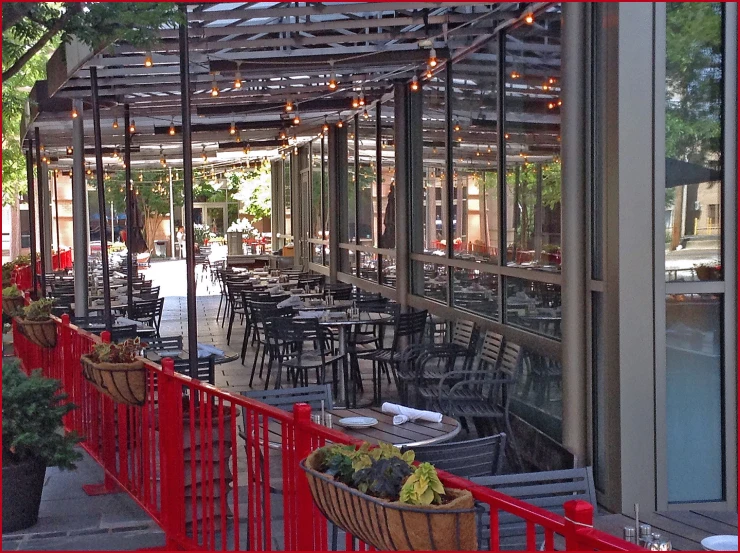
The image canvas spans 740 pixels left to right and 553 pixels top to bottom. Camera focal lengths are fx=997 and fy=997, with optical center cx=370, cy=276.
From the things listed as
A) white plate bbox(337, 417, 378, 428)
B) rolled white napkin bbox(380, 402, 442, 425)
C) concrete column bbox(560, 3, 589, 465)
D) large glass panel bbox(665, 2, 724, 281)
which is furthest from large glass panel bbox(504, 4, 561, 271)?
white plate bbox(337, 417, 378, 428)

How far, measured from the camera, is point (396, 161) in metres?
11.8

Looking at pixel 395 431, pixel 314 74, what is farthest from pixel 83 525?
pixel 314 74

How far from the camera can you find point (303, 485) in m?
3.32

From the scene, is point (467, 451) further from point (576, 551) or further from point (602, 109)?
point (602, 109)

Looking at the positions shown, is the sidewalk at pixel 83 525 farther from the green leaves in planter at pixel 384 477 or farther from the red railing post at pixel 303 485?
the green leaves in planter at pixel 384 477

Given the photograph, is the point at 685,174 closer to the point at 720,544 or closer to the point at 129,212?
the point at 720,544

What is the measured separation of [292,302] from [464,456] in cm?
757

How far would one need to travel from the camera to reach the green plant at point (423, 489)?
237cm

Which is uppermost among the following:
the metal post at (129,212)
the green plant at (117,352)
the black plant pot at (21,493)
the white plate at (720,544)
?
the metal post at (129,212)

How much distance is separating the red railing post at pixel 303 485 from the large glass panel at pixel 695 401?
3051 mm

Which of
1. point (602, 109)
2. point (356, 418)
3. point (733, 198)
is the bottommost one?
point (356, 418)

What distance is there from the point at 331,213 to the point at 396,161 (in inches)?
195

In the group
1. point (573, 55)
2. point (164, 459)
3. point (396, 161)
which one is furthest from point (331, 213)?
point (164, 459)

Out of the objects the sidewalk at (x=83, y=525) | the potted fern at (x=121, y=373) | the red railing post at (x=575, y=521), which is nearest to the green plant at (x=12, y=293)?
the sidewalk at (x=83, y=525)
